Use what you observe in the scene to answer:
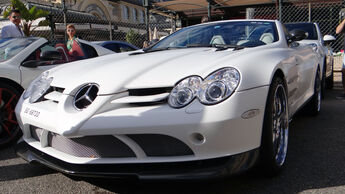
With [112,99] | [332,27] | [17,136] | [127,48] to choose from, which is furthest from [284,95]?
[332,27]

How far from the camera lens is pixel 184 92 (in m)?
2.04

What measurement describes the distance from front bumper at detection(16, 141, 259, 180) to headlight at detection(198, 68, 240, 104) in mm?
359

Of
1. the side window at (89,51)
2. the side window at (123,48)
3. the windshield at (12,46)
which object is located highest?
the windshield at (12,46)

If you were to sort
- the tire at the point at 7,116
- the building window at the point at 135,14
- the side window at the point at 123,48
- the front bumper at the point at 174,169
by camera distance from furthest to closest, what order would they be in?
the building window at the point at 135,14 → the side window at the point at 123,48 → the tire at the point at 7,116 → the front bumper at the point at 174,169

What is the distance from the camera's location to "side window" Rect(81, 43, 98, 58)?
4633mm

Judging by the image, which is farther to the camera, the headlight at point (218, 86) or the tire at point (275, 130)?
the tire at point (275, 130)

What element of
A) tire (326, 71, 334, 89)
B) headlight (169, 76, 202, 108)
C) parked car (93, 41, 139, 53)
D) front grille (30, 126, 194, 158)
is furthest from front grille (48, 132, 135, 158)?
tire (326, 71, 334, 89)

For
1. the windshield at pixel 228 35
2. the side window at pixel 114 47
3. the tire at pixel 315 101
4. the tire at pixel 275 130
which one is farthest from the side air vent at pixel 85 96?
the side window at pixel 114 47

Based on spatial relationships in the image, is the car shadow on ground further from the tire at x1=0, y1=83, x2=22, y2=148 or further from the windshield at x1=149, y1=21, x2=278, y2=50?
the tire at x1=0, y1=83, x2=22, y2=148

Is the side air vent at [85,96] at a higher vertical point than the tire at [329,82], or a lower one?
higher

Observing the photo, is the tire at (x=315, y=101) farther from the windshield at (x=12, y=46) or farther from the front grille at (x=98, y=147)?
the windshield at (x=12, y=46)

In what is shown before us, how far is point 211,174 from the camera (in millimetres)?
1952

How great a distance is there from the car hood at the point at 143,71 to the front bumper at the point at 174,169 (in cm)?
47

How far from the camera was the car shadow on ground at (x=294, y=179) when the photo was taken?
2277mm
